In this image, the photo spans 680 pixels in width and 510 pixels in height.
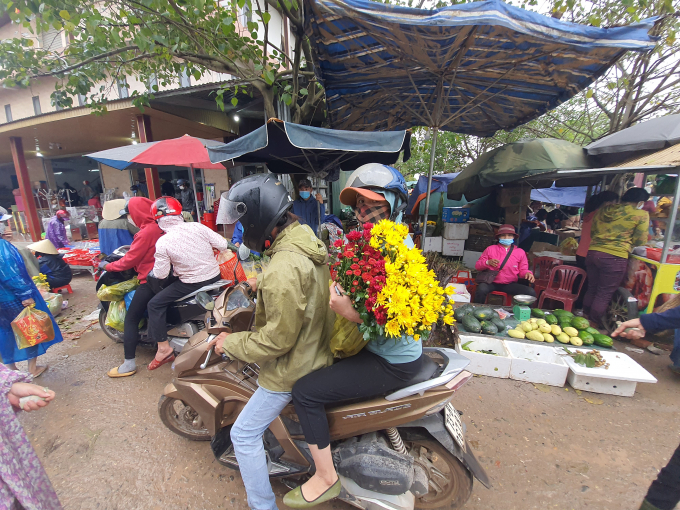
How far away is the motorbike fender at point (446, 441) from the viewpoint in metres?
1.73

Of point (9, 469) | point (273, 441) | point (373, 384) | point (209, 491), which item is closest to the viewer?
point (9, 469)

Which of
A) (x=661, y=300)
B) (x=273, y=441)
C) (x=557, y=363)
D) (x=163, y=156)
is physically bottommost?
(x=557, y=363)

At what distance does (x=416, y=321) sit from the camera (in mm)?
Answer: 1298

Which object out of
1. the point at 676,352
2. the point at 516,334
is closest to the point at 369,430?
the point at 516,334

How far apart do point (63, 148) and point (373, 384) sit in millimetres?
17999

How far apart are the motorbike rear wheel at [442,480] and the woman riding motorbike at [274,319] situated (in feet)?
2.82

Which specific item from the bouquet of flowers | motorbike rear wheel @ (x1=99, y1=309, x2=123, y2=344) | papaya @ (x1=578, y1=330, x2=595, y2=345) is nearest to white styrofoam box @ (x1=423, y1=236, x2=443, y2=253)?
papaya @ (x1=578, y1=330, x2=595, y2=345)

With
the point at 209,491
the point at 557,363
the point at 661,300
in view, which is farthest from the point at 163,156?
the point at 661,300

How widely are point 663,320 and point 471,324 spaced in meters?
1.87

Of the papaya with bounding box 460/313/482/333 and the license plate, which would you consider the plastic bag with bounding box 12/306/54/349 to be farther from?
the papaya with bounding box 460/313/482/333

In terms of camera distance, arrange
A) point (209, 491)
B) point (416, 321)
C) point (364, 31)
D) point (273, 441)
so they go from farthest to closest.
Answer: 1. point (364, 31)
2. point (209, 491)
3. point (273, 441)
4. point (416, 321)

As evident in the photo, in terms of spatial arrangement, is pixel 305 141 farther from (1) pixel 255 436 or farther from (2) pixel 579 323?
(2) pixel 579 323

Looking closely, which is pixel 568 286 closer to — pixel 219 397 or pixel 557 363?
pixel 557 363

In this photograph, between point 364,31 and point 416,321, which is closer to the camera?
point 416,321
